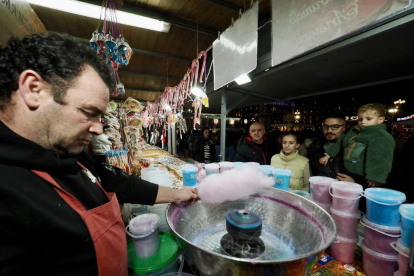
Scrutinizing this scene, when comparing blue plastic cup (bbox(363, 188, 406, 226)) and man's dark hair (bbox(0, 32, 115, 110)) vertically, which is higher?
man's dark hair (bbox(0, 32, 115, 110))

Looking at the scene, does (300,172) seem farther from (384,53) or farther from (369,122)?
(384,53)

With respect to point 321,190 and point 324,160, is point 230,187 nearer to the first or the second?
point 321,190

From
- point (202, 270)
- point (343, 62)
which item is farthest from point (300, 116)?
point (202, 270)

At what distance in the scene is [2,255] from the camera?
0.52 m

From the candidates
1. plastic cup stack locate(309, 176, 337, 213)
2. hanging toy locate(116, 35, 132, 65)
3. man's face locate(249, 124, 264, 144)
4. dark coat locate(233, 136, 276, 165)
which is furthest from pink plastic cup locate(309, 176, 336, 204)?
hanging toy locate(116, 35, 132, 65)

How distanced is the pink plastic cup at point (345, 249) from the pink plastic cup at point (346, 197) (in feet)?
0.62

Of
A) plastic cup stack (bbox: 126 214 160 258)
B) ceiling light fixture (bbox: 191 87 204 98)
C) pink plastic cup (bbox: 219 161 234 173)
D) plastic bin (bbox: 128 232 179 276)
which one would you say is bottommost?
plastic bin (bbox: 128 232 179 276)

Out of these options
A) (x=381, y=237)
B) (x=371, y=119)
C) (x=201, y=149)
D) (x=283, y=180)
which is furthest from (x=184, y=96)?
(x=381, y=237)

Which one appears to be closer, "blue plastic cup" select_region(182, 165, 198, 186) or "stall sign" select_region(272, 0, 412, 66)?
"stall sign" select_region(272, 0, 412, 66)

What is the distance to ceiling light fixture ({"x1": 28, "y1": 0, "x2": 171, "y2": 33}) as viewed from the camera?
2.71m

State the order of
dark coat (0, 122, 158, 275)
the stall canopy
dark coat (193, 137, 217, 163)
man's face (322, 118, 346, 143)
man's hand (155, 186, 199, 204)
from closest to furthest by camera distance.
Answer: dark coat (0, 122, 158, 275) < man's hand (155, 186, 199, 204) < the stall canopy < man's face (322, 118, 346, 143) < dark coat (193, 137, 217, 163)

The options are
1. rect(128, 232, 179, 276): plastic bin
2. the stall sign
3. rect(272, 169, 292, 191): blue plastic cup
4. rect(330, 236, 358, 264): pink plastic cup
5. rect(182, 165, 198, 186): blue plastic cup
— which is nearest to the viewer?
rect(128, 232, 179, 276): plastic bin

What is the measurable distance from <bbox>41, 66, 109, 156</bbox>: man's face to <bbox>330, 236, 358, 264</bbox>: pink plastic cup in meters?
1.68

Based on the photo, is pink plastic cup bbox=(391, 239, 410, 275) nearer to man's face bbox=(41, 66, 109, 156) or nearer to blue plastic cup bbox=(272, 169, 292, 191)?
blue plastic cup bbox=(272, 169, 292, 191)
